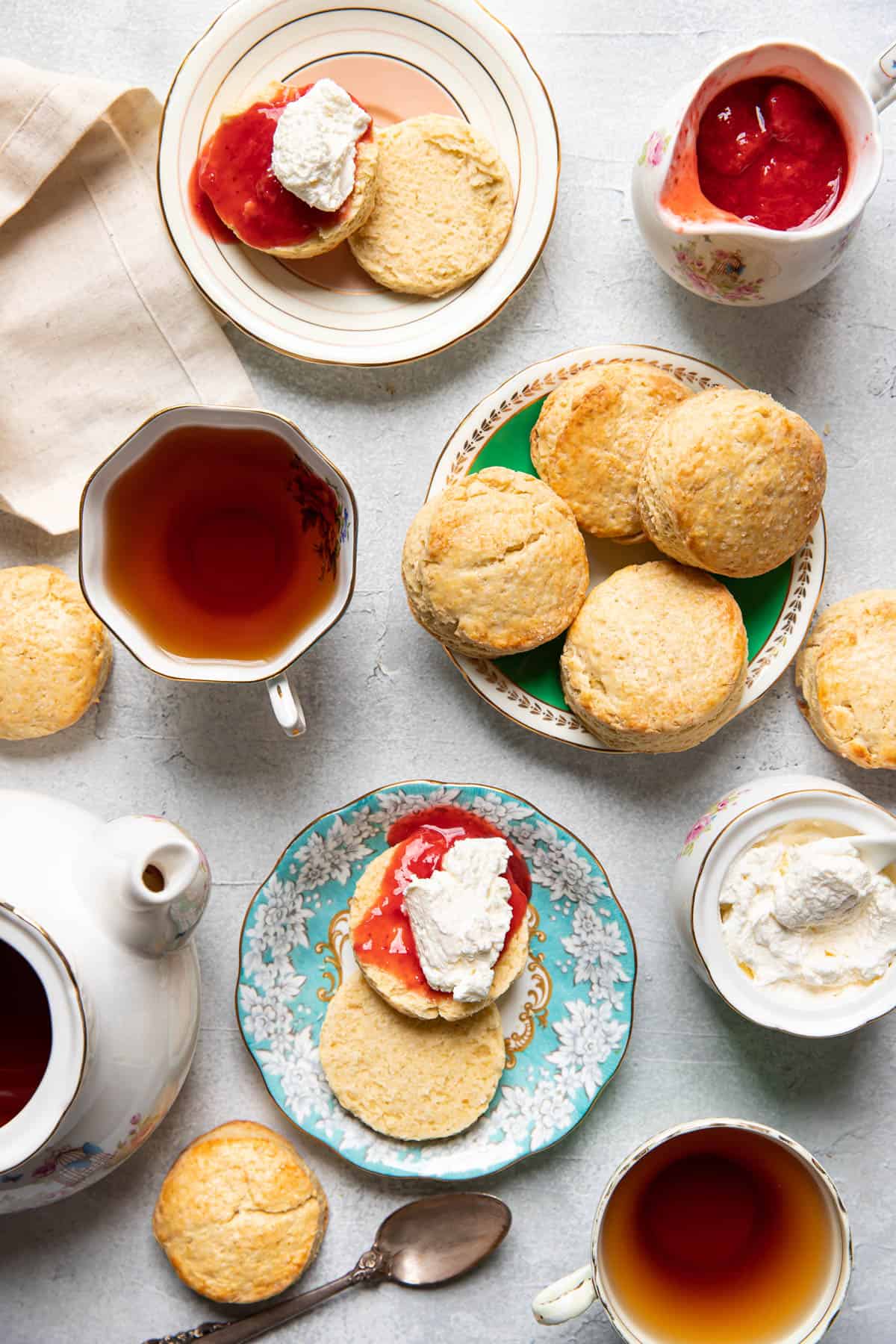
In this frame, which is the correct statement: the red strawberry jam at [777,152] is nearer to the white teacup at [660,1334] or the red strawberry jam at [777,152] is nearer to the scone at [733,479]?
the scone at [733,479]

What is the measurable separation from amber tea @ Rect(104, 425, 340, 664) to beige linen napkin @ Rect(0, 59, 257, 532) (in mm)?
208

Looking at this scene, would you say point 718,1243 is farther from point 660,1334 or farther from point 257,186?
point 257,186

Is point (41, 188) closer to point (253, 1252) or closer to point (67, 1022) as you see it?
point (67, 1022)

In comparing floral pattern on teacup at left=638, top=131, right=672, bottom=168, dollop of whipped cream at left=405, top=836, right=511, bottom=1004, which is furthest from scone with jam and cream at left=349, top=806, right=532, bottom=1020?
floral pattern on teacup at left=638, top=131, right=672, bottom=168

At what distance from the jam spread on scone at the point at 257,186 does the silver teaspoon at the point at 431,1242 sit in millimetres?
1463

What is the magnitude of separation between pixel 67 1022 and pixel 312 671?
2.24ft

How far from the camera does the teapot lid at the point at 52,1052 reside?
1.15 meters

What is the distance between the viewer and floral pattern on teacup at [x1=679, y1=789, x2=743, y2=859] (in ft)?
5.11

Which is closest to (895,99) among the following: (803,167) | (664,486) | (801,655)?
(803,167)

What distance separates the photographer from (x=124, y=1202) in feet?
5.50

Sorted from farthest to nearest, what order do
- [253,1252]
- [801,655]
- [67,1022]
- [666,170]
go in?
1. [801,655]
2. [253,1252]
3. [666,170]
4. [67,1022]

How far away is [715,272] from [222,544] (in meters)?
Result: 0.79

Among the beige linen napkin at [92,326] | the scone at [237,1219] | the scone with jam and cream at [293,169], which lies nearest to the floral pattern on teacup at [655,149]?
the scone with jam and cream at [293,169]

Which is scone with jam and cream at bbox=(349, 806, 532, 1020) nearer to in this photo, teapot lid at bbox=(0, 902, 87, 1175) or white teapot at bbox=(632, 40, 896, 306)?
teapot lid at bbox=(0, 902, 87, 1175)
